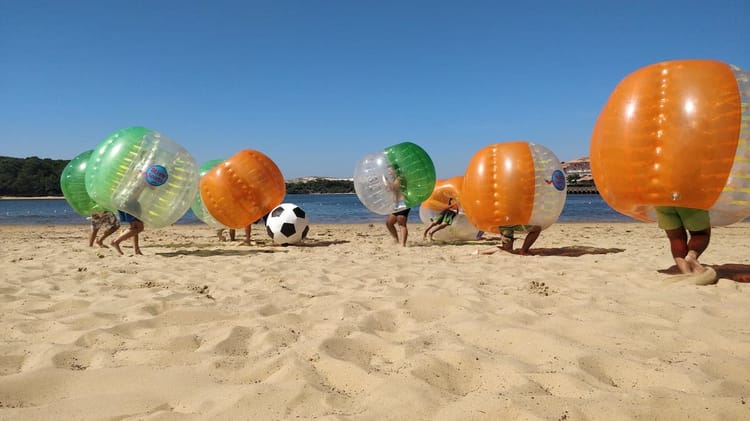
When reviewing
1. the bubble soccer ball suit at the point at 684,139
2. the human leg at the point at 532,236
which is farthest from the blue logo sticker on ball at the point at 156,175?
the bubble soccer ball suit at the point at 684,139

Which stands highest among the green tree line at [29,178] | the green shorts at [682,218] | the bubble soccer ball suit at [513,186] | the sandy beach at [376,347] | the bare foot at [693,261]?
the green tree line at [29,178]

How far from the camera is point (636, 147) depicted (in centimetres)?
415

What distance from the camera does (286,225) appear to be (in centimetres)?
930

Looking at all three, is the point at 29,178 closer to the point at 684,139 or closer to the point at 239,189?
the point at 239,189

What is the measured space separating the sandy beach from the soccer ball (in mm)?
4630

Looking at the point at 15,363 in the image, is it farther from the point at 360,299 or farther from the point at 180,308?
the point at 360,299

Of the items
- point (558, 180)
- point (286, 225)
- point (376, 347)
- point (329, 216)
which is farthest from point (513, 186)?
point (329, 216)

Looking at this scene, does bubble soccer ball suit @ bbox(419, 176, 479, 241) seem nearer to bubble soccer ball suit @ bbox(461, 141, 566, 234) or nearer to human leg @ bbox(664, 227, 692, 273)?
bubble soccer ball suit @ bbox(461, 141, 566, 234)

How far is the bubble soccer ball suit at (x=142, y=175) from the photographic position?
6.58 m

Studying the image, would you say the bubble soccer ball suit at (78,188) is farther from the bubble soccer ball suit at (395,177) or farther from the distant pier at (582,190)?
the distant pier at (582,190)

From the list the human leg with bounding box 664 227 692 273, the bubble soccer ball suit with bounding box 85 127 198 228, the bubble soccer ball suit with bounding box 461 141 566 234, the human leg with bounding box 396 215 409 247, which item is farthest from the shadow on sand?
the bubble soccer ball suit with bounding box 85 127 198 228

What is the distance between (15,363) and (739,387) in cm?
329

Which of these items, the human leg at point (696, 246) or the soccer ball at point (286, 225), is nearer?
the human leg at point (696, 246)

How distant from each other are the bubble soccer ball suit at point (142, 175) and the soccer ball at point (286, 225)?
8.08 feet
